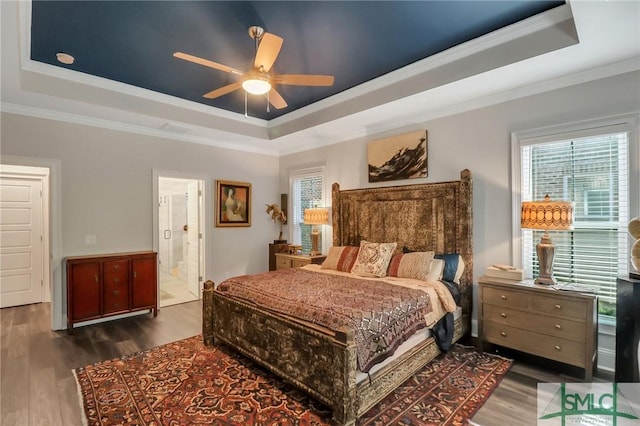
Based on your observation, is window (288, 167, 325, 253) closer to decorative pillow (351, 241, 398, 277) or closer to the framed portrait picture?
the framed portrait picture

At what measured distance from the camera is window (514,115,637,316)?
270 centimetres

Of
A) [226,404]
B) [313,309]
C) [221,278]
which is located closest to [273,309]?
[313,309]

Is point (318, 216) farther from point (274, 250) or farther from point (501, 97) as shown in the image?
point (501, 97)

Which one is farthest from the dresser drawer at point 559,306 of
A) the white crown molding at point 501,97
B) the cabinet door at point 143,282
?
the cabinet door at point 143,282

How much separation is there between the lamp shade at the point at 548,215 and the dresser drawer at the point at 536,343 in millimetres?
967

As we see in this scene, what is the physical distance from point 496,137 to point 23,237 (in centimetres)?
716

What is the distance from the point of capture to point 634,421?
2068mm

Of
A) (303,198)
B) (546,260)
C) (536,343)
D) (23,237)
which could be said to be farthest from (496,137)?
(23,237)

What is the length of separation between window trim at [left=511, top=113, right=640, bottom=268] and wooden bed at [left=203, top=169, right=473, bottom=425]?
442mm

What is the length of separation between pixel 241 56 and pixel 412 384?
11.3ft

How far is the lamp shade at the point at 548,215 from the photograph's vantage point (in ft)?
8.71

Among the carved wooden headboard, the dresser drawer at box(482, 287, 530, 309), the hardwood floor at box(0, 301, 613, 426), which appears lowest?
the hardwood floor at box(0, 301, 613, 426)

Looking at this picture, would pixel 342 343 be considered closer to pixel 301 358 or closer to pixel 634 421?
pixel 301 358

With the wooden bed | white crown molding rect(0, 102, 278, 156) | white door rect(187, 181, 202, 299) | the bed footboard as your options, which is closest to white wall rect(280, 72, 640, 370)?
the wooden bed
